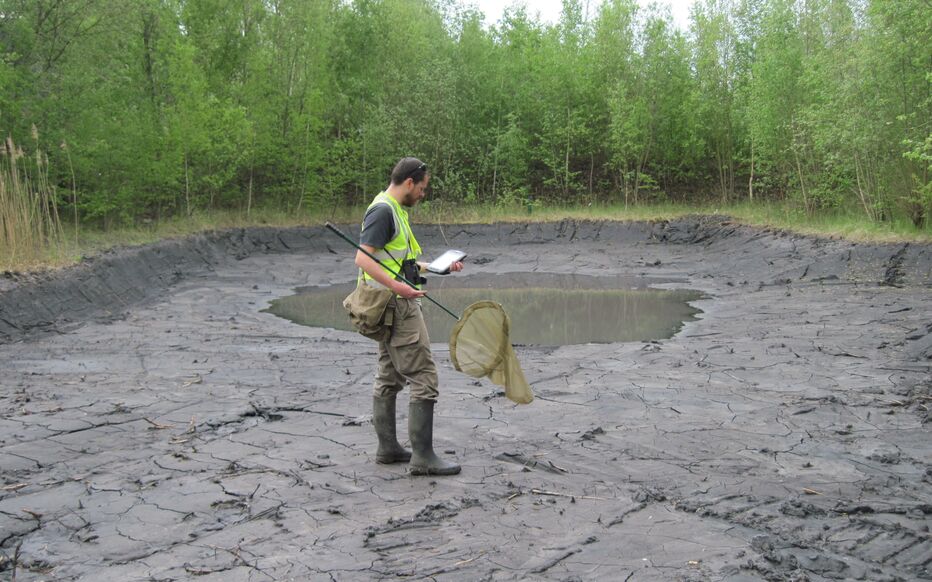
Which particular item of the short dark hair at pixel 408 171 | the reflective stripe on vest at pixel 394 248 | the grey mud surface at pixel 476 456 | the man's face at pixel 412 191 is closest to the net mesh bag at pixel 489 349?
the grey mud surface at pixel 476 456

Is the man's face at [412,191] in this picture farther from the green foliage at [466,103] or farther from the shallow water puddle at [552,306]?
the green foliage at [466,103]

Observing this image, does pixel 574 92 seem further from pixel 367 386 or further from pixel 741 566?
pixel 741 566

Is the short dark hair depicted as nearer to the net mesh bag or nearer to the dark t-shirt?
the dark t-shirt

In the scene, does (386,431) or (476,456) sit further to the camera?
(476,456)

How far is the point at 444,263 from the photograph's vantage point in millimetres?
4859

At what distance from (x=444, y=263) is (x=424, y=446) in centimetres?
110

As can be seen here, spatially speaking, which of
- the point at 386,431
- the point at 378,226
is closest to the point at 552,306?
the point at 386,431

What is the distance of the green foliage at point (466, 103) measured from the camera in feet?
51.0

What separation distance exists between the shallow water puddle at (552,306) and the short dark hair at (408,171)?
559 centimetres

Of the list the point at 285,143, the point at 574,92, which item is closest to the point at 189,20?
the point at 285,143

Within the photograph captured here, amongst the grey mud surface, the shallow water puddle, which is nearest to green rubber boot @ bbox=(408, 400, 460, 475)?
the grey mud surface

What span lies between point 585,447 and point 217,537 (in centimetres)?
252

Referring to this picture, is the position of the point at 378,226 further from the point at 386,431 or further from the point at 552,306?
the point at 552,306

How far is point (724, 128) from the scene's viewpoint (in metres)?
25.9
